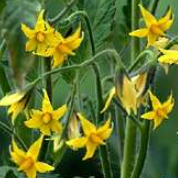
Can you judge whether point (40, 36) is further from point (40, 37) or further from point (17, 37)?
point (17, 37)

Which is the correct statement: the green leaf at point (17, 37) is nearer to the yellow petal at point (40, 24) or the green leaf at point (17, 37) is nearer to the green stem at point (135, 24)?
the yellow petal at point (40, 24)

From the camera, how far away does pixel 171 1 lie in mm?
1101

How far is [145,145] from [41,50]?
0.48 ft

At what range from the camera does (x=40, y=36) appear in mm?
548

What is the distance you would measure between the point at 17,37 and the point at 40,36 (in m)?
0.25

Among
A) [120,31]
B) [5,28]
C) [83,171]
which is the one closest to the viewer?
[5,28]

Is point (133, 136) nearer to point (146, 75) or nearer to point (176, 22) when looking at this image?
point (146, 75)

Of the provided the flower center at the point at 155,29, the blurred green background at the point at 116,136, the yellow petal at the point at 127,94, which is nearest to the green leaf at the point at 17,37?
the yellow petal at the point at 127,94

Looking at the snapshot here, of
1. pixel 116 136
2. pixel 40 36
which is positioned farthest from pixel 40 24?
pixel 116 136

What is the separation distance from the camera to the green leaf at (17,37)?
0.95 ft

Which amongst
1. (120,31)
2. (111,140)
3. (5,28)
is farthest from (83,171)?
→ (5,28)

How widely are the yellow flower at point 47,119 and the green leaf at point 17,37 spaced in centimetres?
27

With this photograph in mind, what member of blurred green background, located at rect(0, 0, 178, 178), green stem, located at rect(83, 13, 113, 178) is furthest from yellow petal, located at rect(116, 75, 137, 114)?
blurred green background, located at rect(0, 0, 178, 178)

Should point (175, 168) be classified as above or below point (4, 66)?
below
